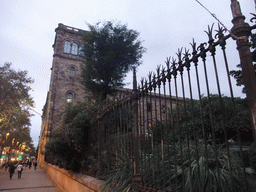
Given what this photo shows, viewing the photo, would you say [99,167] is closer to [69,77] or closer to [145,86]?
[145,86]

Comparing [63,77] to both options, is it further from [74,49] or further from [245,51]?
[245,51]

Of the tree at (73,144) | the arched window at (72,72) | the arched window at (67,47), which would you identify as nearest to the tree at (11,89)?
the arched window at (72,72)

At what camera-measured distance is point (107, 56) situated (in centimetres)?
1786

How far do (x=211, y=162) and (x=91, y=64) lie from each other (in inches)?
654

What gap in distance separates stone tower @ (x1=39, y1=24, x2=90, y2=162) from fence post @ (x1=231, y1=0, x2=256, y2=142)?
78.5 feet

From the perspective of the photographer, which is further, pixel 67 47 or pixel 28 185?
pixel 67 47

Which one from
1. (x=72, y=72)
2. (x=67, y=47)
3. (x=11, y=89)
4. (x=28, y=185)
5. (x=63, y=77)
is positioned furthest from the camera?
(x=67, y=47)

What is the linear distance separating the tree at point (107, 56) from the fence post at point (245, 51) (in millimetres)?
16381

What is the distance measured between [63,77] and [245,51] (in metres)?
27.7

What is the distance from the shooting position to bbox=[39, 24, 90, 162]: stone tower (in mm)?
25652

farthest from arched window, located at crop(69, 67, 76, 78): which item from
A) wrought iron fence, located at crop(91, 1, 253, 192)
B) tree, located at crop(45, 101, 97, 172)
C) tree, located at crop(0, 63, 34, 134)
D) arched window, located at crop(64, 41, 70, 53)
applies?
wrought iron fence, located at crop(91, 1, 253, 192)

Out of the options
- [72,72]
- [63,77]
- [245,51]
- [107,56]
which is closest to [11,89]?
[107,56]

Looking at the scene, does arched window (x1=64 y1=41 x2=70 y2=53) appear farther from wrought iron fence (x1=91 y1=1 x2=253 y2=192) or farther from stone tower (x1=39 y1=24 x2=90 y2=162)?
Answer: wrought iron fence (x1=91 y1=1 x2=253 y2=192)

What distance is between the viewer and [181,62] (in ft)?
8.36
